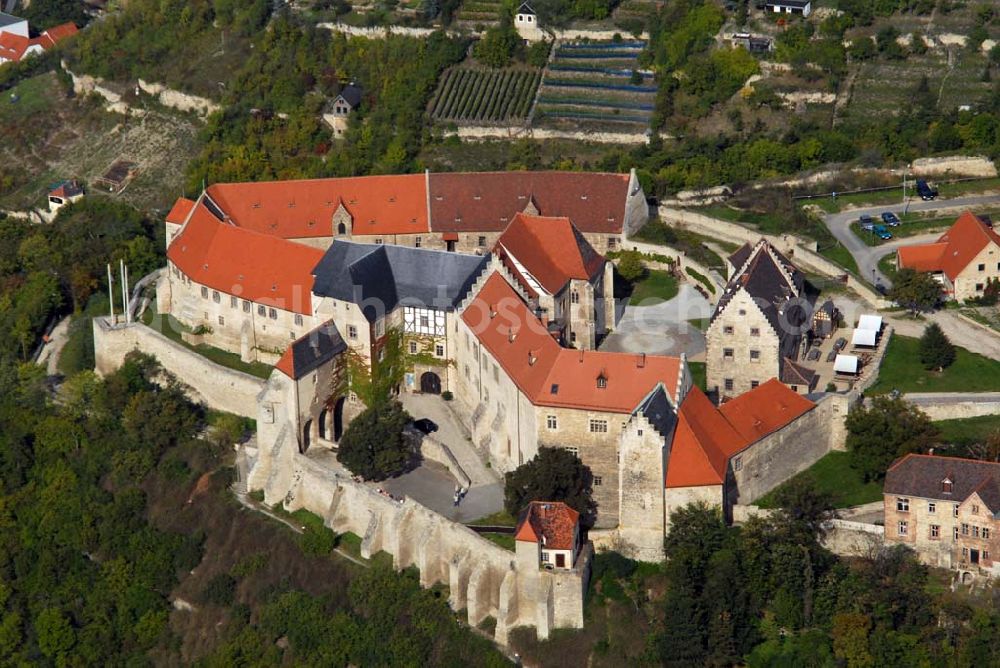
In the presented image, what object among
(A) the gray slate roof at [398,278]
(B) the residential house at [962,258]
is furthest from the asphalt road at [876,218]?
(A) the gray slate roof at [398,278]

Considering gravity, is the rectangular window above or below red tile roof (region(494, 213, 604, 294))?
below

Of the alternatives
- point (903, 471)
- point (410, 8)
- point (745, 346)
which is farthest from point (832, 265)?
point (410, 8)

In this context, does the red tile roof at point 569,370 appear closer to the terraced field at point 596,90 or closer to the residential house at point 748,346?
the residential house at point 748,346

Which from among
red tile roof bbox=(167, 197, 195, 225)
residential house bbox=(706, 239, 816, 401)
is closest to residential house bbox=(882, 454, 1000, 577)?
residential house bbox=(706, 239, 816, 401)

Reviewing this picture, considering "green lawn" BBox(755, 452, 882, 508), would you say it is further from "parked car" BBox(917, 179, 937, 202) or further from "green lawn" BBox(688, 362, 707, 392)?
"parked car" BBox(917, 179, 937, 202)

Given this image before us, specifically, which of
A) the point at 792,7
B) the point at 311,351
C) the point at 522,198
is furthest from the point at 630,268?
the point at 792,7

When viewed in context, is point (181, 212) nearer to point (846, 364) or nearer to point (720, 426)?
point (846, 364)

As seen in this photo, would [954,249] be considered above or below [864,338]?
above
